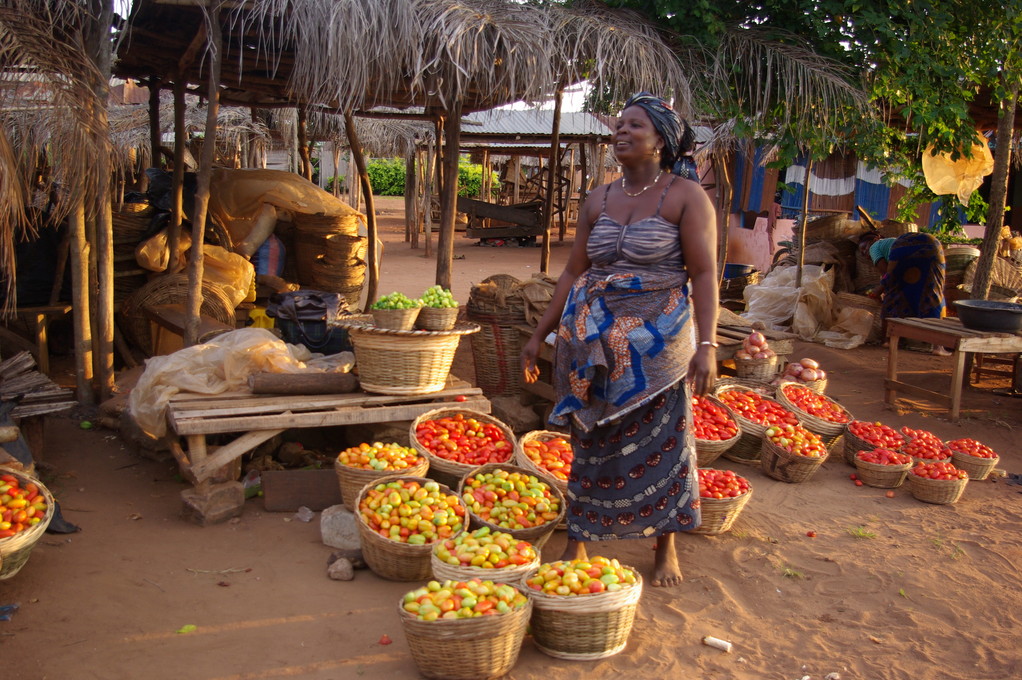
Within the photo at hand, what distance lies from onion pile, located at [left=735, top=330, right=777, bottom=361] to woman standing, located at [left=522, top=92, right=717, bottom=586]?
3146mm

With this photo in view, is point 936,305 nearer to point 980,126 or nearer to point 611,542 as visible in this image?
point 980,126

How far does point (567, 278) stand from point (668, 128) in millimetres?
726

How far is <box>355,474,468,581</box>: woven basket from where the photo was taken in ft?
11.3

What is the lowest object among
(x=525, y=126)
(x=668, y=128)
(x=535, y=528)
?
(x=535, y=528)

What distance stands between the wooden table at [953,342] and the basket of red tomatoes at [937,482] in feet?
5.59

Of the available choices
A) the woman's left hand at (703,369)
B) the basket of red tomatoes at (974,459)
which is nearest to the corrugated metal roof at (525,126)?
the basket of red tomatoes at (974,459)

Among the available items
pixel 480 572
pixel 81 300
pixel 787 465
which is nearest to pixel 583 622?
pixel 480 572

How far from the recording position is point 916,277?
9.05 meters

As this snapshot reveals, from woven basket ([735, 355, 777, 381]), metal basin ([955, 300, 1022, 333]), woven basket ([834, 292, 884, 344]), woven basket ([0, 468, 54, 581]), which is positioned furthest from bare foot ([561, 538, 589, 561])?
woven basket ([834, 292, 884, 344])

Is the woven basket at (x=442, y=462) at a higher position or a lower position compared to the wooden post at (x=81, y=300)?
lower

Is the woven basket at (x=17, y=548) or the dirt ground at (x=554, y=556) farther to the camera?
the woven basket at (x=17, y=548)

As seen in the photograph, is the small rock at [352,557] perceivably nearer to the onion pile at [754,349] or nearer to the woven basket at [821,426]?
the woven basket at [821,426]

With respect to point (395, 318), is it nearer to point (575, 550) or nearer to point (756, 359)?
point (575, 550)

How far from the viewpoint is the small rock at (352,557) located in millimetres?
3699
